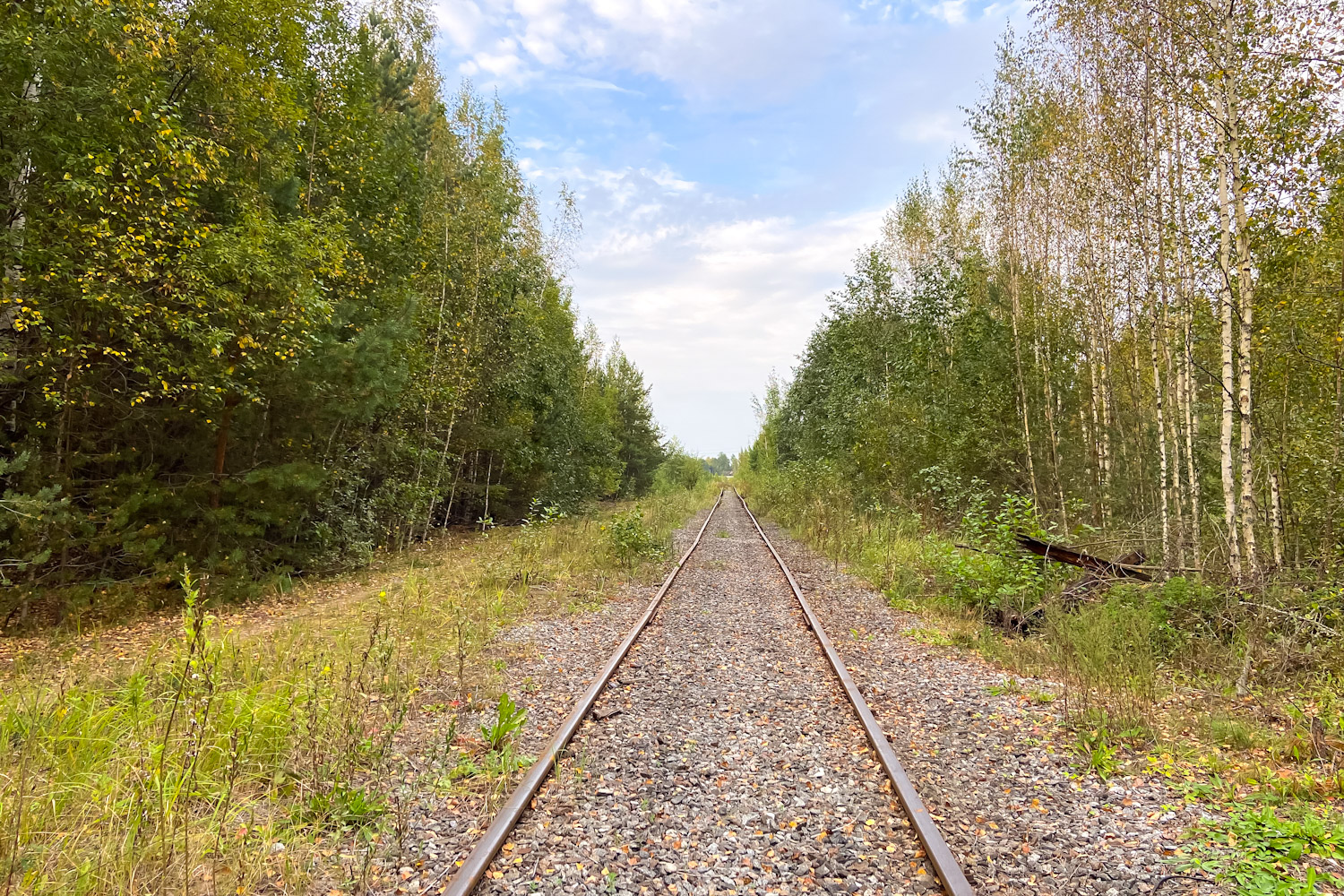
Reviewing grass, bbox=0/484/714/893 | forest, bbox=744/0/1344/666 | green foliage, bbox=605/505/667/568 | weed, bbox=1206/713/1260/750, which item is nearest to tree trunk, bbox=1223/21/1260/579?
forest, bbox=744/0/1344/666

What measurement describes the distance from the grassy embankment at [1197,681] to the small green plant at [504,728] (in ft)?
12.4

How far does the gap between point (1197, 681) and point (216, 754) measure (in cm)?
745

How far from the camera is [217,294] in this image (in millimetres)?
7418

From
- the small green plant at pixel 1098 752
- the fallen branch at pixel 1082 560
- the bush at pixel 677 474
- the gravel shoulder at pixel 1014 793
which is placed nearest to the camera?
the gravel shoulder at pixel 1014 793

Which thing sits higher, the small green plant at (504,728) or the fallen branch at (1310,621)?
the fallen branch at (1310,621)

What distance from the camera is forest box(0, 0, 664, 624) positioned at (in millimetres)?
6699

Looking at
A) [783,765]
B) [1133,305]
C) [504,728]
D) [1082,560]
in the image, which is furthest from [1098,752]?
[1133,305]

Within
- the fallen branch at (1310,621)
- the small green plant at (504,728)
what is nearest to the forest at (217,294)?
the small green plant at (504,728)

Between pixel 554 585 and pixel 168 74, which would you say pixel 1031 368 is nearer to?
pixel 554 585

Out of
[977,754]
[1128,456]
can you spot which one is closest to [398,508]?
[977,754]

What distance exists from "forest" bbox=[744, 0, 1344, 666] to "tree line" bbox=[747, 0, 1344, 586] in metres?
0.05

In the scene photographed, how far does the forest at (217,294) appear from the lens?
22.0 ft

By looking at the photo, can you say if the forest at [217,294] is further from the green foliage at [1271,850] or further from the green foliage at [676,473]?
the green foliage at [676,473]

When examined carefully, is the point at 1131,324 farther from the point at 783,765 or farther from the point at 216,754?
the point at 216,754
